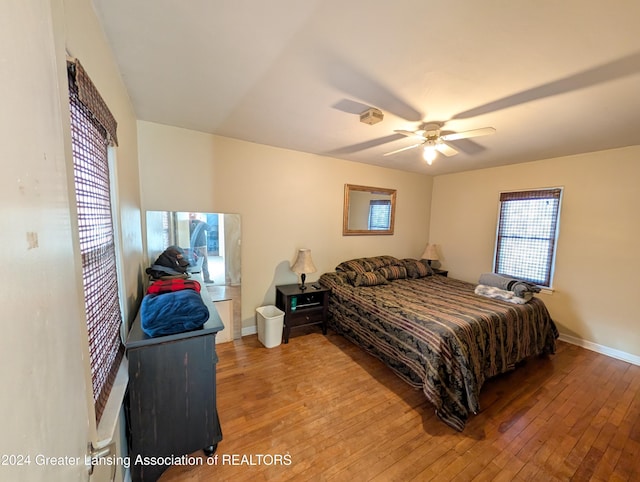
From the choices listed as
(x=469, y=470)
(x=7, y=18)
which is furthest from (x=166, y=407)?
(x=469, y=470)

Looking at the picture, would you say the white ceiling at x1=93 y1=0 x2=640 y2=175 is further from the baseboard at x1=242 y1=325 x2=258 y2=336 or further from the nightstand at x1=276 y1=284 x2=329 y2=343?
the baseboard at x1=242 y1=325 x2=258 y2=336

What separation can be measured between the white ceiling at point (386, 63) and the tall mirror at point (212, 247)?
0.99 meters

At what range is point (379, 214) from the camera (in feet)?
13.6

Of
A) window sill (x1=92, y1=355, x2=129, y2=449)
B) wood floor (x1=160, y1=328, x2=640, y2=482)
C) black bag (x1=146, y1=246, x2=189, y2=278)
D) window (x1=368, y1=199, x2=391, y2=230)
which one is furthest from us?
window (x1=368, y1=199, x2=391, y2=230)

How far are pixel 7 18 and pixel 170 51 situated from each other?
131cm

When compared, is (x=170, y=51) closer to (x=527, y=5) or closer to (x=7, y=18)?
(x=7, y=18)

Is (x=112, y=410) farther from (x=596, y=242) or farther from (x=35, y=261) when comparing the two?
(x=596, y=242)

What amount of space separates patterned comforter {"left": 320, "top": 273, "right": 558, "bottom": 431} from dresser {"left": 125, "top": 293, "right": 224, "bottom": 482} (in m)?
1.63

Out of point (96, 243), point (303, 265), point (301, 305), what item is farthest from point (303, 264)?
point (96, 243)

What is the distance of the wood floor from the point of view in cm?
151

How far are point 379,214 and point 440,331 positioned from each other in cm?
243

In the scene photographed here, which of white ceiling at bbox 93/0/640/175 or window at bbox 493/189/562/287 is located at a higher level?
white ceiling at bbox 93/0/640/175

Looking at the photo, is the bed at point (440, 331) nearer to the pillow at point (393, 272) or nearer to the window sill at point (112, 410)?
the pillow at point (393, 272)

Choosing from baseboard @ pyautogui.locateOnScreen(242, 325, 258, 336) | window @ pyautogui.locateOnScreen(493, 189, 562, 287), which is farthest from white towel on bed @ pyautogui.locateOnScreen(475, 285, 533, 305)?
baseboard @ pyautogui.locateOnScreen(242, 325, 258, 336)
